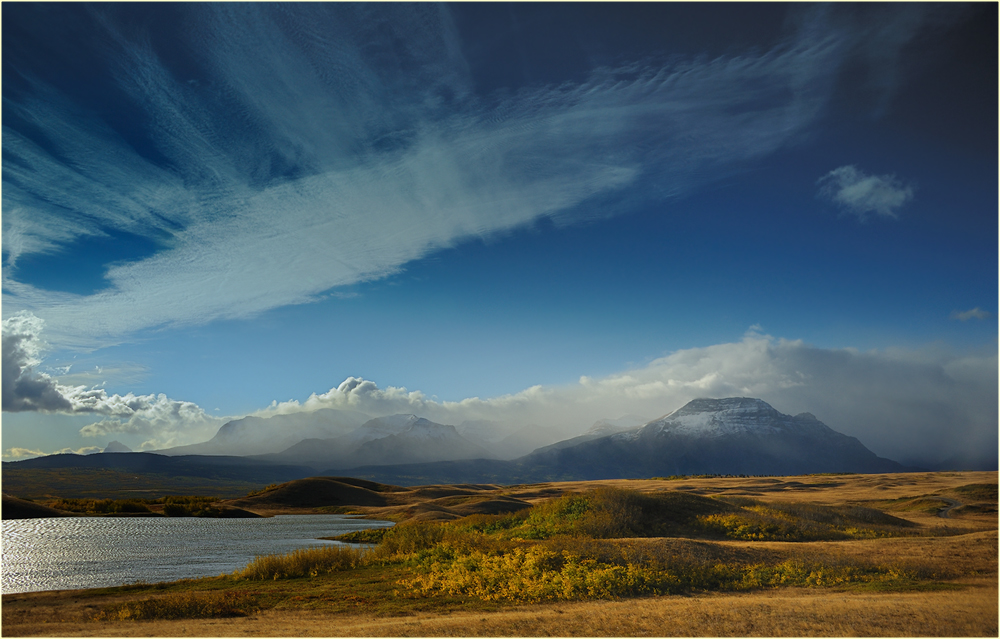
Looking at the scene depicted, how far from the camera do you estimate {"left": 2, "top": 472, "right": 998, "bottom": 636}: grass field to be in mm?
15273

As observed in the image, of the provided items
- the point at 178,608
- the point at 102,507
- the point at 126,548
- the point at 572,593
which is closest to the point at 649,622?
the point at 572,593

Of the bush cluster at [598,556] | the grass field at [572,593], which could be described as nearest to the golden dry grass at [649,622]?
the grass field at [572,593]

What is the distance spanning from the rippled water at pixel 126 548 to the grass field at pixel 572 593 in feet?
15.0

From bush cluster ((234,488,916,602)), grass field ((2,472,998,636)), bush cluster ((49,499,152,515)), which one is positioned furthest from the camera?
bush cluster ((49,499,152,515))

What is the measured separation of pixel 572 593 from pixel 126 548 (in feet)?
105

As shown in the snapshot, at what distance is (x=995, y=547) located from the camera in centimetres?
2648

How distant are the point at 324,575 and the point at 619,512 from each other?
19536 mm

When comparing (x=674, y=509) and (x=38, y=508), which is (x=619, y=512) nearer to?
(x=674, y=509)

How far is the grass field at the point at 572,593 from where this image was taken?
15.3 m

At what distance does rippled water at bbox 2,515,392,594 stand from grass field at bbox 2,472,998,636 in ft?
15.0

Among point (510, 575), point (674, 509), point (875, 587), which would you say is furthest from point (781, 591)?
point (674, 509)

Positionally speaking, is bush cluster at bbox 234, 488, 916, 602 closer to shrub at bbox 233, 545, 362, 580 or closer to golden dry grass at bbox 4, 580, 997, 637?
shrub at bbox 233, 545, 362, 580

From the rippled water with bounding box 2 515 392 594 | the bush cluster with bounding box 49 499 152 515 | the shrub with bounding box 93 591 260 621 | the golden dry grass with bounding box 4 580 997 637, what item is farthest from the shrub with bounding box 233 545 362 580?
the bush cluster with bounding box 49 499 152 515

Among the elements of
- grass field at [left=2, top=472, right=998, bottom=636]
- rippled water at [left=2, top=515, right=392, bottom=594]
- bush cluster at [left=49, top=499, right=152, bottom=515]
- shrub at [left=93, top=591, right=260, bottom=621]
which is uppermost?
shrub at [left=93, top=591, right=260, bottom=621]
